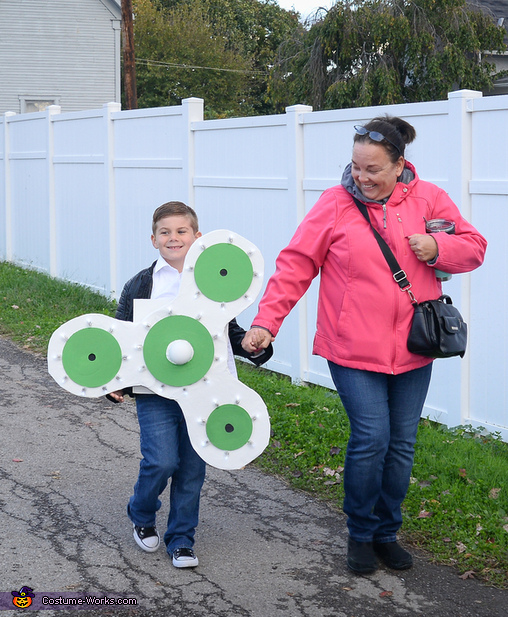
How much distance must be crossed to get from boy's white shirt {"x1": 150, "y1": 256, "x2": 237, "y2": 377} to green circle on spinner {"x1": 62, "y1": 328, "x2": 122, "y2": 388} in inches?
11.2

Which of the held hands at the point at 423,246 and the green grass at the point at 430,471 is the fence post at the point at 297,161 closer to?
the green grass at the point at 430,471

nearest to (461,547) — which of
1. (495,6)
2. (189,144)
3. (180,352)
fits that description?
(180,352)

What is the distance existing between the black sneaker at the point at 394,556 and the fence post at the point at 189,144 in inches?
187

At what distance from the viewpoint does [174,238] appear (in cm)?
387

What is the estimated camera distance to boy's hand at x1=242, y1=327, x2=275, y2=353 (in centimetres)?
359

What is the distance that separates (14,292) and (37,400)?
→ 418 cm

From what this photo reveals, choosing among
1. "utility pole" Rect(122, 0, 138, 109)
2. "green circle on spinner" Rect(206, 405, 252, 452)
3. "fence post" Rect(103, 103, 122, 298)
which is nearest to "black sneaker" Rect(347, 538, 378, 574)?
"green circle on spinner" Rect(206, 405, 252, 452)

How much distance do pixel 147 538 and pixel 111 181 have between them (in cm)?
635

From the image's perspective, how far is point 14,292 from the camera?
10609mm

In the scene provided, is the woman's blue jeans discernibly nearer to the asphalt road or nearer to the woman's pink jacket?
the woman's pink jacket

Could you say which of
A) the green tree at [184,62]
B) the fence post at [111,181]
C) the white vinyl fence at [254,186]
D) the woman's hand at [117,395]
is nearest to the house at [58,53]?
the green tree at [184,62]

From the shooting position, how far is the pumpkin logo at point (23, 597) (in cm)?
347

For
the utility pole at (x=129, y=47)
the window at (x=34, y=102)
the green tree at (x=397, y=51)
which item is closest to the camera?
the green tree at (x=397, y=51)

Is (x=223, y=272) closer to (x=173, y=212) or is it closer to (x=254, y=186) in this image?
(x=173, y=212)
